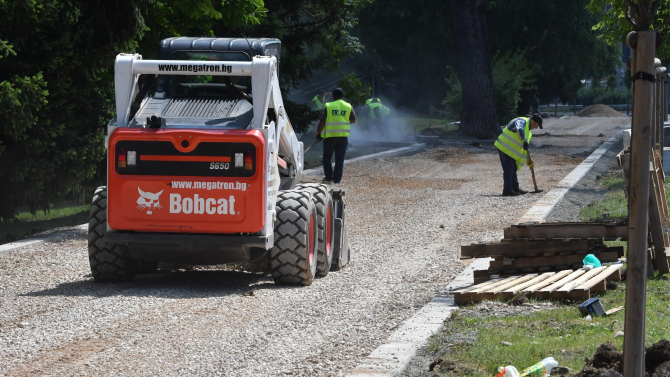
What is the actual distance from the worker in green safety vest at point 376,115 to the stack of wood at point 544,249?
2758 centimetres

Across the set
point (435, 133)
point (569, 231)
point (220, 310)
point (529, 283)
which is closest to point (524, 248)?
point (569, 231)

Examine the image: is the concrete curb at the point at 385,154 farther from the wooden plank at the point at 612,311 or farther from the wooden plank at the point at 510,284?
the wooden plank at the point at 612,311

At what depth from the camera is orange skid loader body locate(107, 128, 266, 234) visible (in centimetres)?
781

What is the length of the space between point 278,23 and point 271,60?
10.1 metres

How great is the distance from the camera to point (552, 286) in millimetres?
7262

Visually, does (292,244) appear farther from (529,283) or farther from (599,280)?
(599,280)

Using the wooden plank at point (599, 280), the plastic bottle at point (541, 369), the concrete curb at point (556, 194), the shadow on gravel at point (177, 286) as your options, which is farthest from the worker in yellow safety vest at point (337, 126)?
the plastic bottle at point (541, 369)

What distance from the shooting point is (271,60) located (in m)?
8.35

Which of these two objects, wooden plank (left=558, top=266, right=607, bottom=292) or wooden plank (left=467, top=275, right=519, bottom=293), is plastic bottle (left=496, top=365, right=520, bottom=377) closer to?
wooden plank (left=558, top=266, right=607, bottom=292)

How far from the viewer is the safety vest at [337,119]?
18047mm

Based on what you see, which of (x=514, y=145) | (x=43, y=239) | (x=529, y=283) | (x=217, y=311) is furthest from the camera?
(x=514, y=145)

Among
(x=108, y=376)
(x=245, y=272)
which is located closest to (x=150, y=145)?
(x=245, y=272)

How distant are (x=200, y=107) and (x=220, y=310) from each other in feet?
7.66

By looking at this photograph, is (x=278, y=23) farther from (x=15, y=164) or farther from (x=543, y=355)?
(x=543, y=355)
